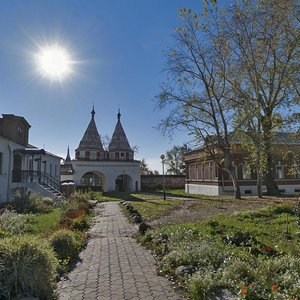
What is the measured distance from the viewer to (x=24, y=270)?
4.04 metres

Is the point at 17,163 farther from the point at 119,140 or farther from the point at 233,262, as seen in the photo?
the point at 119,140

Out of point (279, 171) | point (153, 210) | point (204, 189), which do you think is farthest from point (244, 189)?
point (153, 210)

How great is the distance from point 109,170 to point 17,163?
18729 millimetres

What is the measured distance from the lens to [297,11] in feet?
41.7

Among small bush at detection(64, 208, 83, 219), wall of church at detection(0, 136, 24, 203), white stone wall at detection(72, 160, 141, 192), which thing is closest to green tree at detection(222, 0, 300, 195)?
small bush at detection(64, 208, 83, 219)

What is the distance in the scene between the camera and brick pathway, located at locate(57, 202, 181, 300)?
16.1ft

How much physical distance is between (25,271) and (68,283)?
1613mm

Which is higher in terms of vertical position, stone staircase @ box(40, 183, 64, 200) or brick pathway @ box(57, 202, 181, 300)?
stone staircase @ box(40, 183, 64, 200)

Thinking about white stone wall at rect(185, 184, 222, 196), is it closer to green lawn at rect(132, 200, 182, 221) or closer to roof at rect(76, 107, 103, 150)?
green lawn at rect(132, 200, 182, 221)

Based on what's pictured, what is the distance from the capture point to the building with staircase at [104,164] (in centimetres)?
4338

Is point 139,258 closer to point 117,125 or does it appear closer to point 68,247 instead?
point 68,247

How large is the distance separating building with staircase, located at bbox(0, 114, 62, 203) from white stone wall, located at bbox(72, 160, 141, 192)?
13973 millimetres

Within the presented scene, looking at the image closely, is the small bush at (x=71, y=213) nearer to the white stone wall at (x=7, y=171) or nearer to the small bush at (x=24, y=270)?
the small bush at (x=24, y=270)

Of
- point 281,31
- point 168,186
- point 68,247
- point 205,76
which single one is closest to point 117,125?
point 168,186
